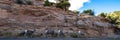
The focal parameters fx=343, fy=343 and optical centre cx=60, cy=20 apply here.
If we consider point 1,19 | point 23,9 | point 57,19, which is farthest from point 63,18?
point 1,19

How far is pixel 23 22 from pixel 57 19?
19.3 feet

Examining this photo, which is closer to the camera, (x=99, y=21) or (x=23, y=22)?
(x=23, y=22)

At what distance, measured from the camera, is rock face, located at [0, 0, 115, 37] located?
54469mm

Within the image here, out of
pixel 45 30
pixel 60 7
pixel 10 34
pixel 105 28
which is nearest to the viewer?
pixel 10 34

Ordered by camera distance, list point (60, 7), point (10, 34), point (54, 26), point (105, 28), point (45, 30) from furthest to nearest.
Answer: point (60, 7)
point (105, 28)
point (54, 26)
point (45, 30)
point (10, 34)

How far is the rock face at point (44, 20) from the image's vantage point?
5447cm

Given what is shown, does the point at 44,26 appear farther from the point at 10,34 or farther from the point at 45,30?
the point at 10,34

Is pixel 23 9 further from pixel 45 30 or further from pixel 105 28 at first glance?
pixel 105 28

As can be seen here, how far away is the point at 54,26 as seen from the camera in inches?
2206

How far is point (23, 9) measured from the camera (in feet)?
191

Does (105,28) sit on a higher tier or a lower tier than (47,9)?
lower

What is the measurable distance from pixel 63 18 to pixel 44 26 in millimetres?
5031

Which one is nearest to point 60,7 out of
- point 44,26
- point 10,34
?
point 44,26

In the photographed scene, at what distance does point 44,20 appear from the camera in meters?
56.8
